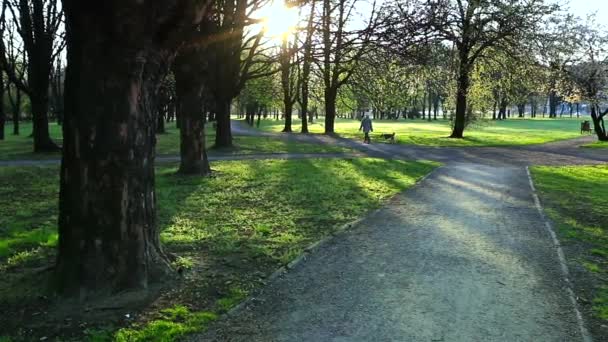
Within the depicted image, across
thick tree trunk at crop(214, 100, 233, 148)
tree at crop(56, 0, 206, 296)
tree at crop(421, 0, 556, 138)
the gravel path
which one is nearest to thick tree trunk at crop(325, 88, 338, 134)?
tree at crop(421, 0, 556, 138)

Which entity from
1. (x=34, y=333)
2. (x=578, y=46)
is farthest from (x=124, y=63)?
(x=578, y=46)

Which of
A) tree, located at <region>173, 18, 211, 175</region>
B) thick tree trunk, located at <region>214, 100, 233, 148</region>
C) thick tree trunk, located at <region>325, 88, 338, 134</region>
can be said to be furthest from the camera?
thick tree trunk, located at <region>325, 88, 338, 134</region>

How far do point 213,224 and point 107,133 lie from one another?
3638 millimetres

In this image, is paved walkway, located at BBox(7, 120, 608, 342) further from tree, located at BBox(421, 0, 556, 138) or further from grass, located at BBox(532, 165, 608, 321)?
tree, located at BBox(421, 0, 556, 138)

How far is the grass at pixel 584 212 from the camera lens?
19.4 ft

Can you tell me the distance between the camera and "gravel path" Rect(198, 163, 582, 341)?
4.19m

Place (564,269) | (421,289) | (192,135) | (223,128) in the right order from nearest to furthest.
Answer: (421,289) → (564,269) → (192,135) → (223,128)

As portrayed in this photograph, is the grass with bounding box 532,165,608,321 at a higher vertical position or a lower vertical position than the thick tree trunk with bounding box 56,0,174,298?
lower

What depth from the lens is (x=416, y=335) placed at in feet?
13.4

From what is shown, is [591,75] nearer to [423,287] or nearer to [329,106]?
[329,106]

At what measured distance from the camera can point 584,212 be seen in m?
9.61

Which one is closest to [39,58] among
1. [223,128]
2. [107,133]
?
[223,128]

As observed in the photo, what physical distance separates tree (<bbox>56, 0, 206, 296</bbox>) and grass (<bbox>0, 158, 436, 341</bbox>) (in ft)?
1.80

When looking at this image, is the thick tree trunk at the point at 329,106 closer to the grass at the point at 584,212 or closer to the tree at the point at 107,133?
the grass at the point at 584,212
